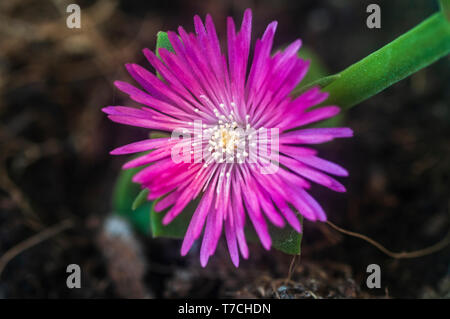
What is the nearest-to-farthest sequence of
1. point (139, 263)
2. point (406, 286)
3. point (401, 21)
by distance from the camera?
point (406, 286)
point (139, 263)
point (401, 21)

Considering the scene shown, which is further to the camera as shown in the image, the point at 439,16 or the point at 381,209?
the point at 381,209

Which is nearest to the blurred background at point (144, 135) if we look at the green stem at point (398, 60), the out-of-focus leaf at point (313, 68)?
the out-of-focus leaf at point (313, 68)

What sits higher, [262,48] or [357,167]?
[262,48]

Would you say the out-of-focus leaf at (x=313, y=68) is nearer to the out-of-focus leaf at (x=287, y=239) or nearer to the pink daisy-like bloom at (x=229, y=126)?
the pink daisy-like bloom at (x=229, y=126)

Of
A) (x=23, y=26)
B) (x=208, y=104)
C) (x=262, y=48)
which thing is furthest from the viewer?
(x=23, y=26)

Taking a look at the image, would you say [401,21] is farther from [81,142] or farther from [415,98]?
[81,142]

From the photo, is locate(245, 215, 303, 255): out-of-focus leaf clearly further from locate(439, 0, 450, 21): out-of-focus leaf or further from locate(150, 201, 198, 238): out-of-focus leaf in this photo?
locate(439, 0, 450, 21): out-of-focus leaf

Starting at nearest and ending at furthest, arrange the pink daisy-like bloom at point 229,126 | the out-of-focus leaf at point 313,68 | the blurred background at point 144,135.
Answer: the pink daisy-like bloom at point 229,126
the blurred background at point 144,135
the out-of-focus leaf at point 313,68

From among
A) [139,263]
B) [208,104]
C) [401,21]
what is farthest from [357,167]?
[139,263]
